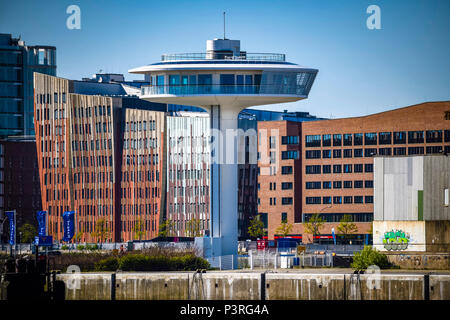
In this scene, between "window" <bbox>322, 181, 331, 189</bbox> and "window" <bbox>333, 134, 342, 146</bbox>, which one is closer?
"window" <bbox>333, 134, 342, 146</bbox>

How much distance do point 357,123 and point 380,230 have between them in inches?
2815

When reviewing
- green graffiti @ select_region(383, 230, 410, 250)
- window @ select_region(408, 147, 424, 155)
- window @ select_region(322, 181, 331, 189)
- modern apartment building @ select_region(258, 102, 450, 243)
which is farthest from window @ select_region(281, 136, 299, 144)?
green graffiti @ select_region(383, 230, 410, 250)

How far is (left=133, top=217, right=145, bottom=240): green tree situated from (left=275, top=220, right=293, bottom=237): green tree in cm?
2377

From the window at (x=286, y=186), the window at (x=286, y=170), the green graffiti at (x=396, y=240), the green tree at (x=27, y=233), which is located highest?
the window at (x=286, y=170)

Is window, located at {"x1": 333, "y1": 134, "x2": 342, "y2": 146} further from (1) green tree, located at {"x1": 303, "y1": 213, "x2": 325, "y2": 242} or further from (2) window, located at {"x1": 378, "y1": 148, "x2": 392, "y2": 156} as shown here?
(1) green tree, located at {"x1": 303, "y1": 213, "x2": 325, "y2": 242}

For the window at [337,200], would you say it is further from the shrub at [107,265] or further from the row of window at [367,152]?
the shrub at [107,265]

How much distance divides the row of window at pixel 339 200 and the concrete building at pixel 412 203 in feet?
228

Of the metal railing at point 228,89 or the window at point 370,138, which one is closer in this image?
the metal railing at point 228,89

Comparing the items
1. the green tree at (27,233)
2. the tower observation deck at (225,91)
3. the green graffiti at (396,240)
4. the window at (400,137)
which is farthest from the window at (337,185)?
the tower observation deck at (225,91)

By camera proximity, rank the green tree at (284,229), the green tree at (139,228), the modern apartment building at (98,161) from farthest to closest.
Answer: the modern apartment building at (98,161)
the green tree at (139,228)
the green tree at (284,229)

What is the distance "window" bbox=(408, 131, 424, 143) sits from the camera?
543ft

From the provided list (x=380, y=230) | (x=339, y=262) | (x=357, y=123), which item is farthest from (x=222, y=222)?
(x=357, y=123)

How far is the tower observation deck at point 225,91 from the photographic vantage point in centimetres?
8919
